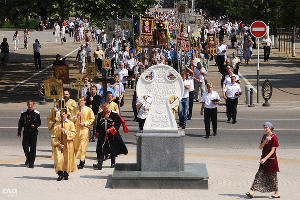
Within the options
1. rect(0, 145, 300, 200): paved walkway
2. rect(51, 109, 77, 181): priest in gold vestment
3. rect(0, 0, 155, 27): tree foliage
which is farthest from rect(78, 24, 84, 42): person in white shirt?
rect(51, 109, 77, 181): priest in gold vestment

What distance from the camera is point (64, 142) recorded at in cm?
1745

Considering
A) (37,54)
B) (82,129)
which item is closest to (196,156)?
(82,129)

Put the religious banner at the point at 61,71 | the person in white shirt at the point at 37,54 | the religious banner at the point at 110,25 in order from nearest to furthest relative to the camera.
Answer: the religious banner at the point at 61,71, the religious banner at the point at 110,25, the person in white shirt at the point at 37,54

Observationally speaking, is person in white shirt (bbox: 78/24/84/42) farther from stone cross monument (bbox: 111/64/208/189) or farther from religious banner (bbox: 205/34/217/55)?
stone cross monument (bbox: 111/64/208/189)

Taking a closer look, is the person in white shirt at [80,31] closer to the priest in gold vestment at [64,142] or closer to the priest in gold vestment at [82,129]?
the priest in gold vestment at [82,129]

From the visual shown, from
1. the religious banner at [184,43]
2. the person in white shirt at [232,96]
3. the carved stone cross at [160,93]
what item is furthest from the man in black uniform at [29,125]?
the religious banner at [184,43]

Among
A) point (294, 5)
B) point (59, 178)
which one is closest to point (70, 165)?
point (59, 178)

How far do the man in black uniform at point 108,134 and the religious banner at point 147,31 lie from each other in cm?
1279

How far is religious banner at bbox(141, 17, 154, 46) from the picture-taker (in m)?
31.4

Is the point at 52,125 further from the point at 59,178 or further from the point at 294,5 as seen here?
the point at 294,5

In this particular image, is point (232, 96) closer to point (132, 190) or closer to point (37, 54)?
point (132, 190)

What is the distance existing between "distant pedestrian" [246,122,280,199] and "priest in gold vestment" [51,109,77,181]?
406 cm

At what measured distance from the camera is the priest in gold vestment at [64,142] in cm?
1730

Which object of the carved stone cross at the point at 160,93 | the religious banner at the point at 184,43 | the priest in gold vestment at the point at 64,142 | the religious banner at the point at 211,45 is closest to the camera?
the carved stone cross at the point at 160,93
